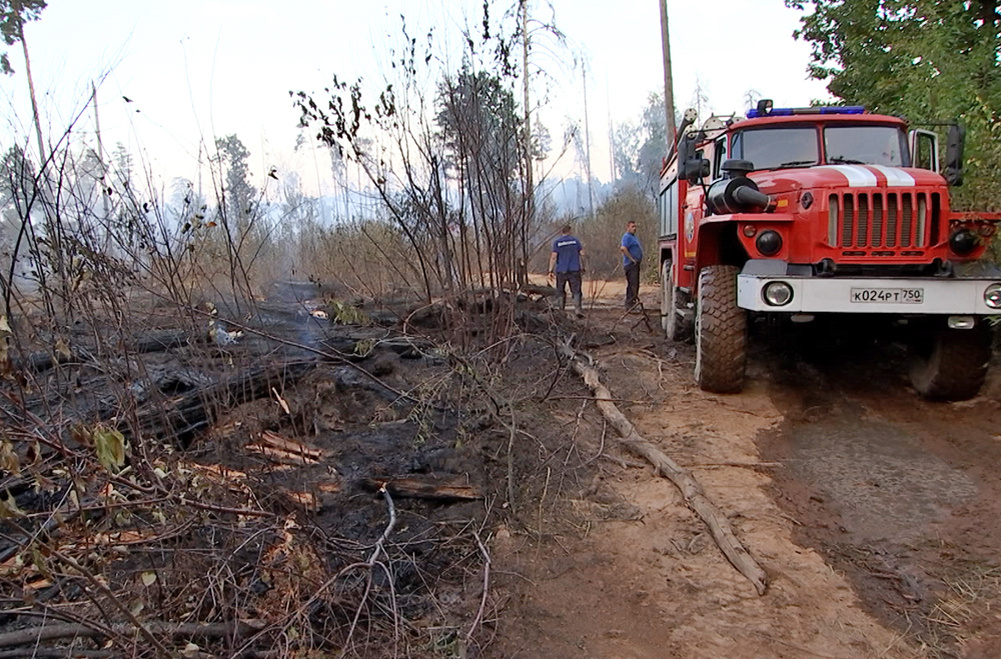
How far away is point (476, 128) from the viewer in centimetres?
439

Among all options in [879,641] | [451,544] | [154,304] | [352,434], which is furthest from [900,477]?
[154,304]

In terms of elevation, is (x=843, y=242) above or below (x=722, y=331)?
above

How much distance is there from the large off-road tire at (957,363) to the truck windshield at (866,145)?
1.58 metres

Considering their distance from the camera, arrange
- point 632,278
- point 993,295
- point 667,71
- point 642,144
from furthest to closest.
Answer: point 642,144 < point 667,71 < point 632,278 < point 993,295

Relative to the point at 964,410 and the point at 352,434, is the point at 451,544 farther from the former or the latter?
the point at 964,410

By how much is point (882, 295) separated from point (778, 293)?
2.23ft

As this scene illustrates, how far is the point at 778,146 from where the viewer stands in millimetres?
5734

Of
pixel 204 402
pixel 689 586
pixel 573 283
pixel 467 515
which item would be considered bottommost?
pixel 689 586

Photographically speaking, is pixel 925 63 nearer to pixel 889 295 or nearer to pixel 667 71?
pixel 889 295

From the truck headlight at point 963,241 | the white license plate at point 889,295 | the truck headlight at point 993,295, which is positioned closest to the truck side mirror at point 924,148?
the truck headlight at point 963,241

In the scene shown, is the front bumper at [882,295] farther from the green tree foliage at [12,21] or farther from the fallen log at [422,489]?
the green tree foliage at [12,21]

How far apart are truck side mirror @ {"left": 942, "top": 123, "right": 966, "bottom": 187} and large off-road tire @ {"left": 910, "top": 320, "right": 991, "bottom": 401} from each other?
1.32 m

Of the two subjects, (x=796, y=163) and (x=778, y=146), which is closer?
(x=796, y=163)

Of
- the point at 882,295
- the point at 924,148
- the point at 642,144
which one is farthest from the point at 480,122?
the point at 642,144
